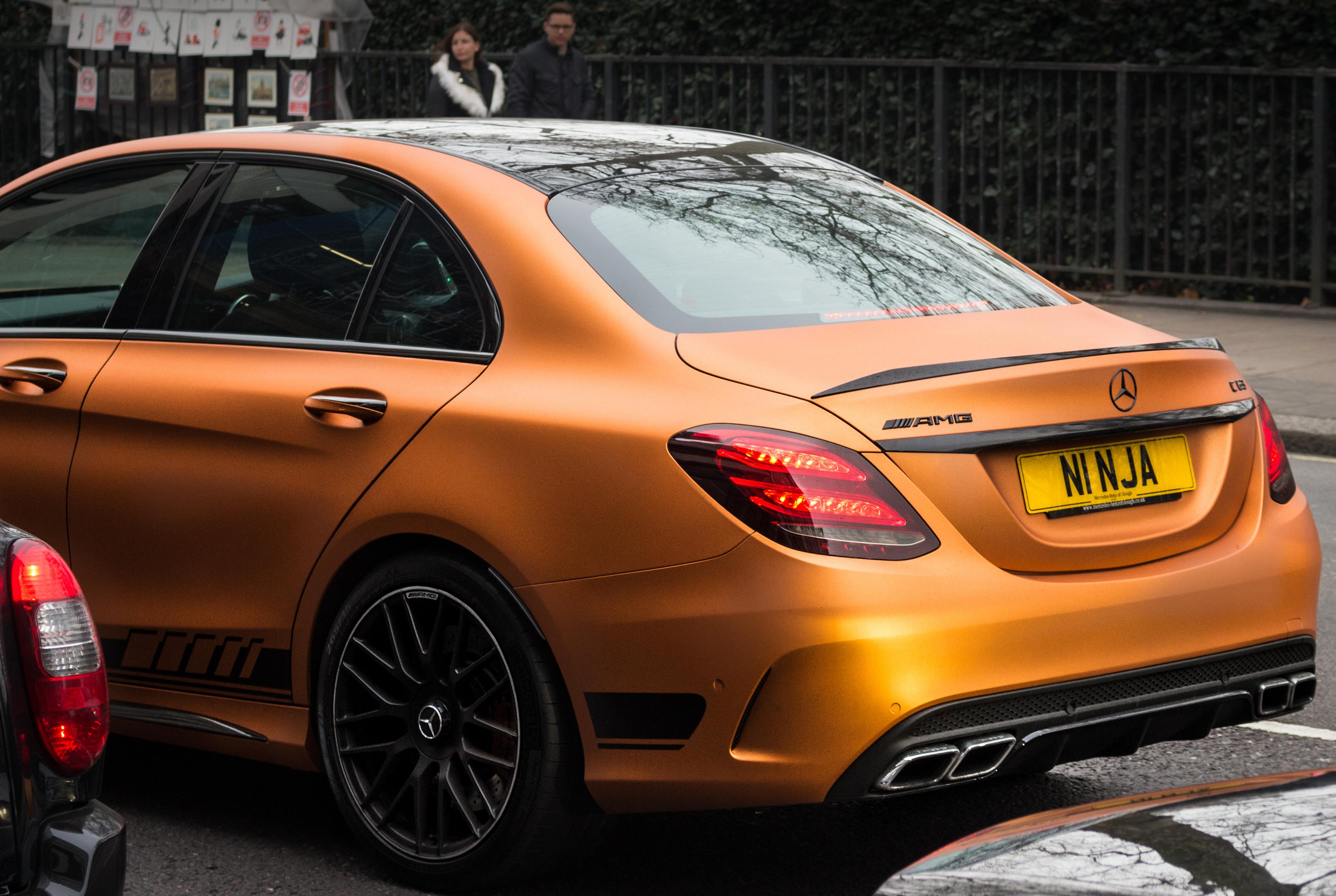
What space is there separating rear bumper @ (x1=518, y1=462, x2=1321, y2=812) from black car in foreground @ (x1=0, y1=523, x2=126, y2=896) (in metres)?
0.98

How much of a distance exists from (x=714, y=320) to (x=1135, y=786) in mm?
1714

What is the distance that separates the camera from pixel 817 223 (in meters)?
4.32

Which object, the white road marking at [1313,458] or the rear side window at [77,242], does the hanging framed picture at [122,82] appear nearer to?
the white road marking at [1313,458]

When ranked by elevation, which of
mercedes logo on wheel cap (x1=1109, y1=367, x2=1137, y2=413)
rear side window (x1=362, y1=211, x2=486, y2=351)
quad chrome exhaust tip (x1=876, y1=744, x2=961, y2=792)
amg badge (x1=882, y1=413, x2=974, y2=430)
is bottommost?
quad chrome exhaust tip (x1=876, y1=744, x2=961, y2=792)

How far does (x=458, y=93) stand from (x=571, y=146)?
33.2 feet

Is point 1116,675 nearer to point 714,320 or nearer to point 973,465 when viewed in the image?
point 973,465

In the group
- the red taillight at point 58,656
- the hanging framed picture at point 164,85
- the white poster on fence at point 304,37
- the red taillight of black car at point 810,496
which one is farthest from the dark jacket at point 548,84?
the red taillight at point 58,656

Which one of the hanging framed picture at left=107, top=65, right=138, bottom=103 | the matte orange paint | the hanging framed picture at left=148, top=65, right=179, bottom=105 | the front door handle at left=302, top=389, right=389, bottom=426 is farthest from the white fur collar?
the front door handle at left=302, top=389, right=389, bottom=426

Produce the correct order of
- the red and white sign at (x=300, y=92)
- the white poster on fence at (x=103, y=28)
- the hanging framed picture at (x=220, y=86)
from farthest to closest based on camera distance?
1. the white poster on fence at (x=103, y=28)
2. the hanging framed picture at (x=220, y=86)
3. the red and white sign at (x=300, y=92)

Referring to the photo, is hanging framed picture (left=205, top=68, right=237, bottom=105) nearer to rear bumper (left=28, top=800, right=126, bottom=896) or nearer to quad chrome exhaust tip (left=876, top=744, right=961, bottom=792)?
quad chrome exhaust tip (left=876, top=744, right=961, bottom=792)

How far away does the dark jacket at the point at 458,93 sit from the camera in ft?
47.3

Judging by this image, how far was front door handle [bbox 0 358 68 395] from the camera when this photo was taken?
15.2 feet

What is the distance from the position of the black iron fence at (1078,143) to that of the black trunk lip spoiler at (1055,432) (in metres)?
10.5

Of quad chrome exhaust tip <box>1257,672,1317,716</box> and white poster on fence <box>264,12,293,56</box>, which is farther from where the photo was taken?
white poster on fence <box>264,12,293,56</box>
